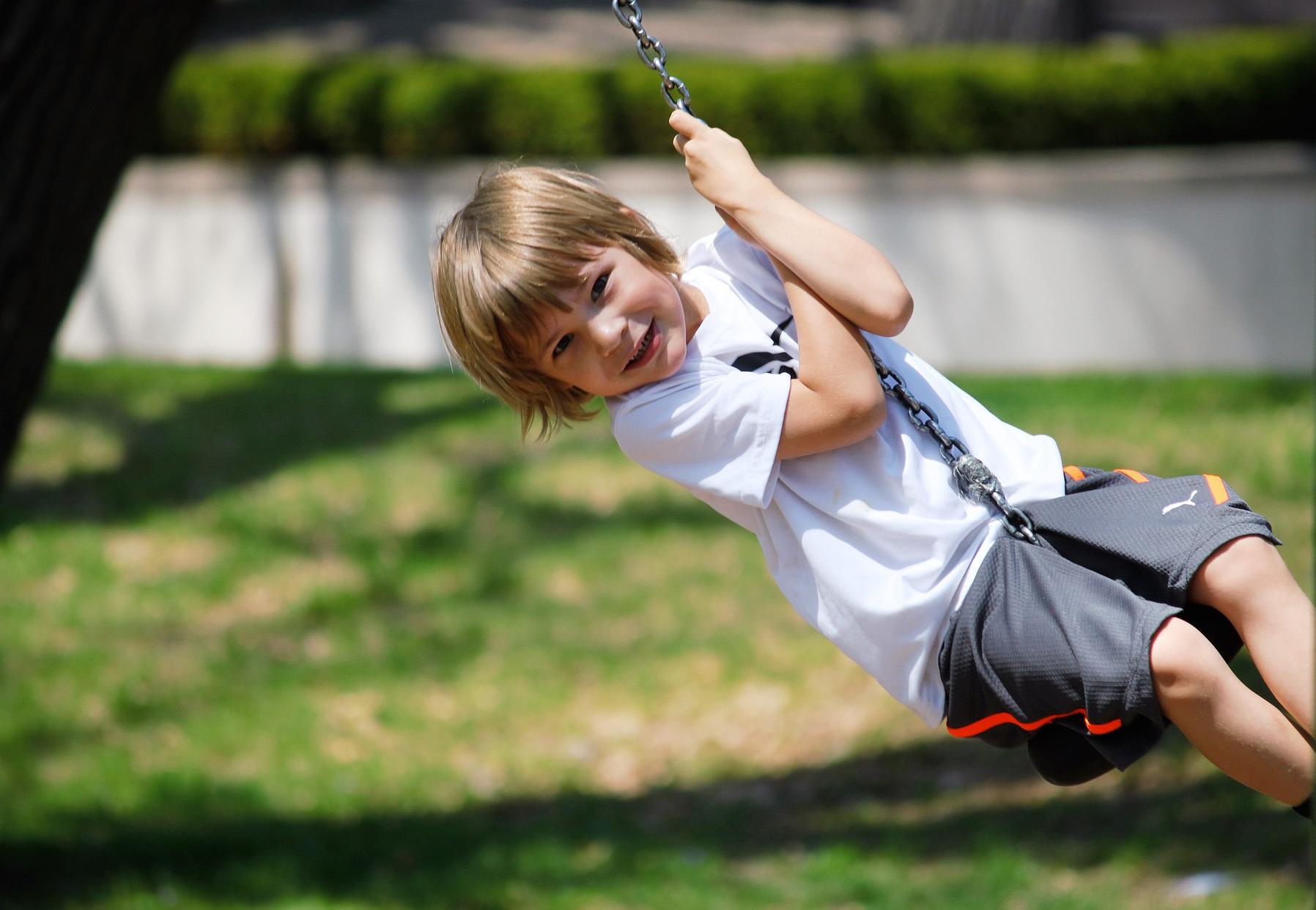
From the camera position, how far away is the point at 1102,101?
29.3ft

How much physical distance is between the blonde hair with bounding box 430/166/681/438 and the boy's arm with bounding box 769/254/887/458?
0.96 ft

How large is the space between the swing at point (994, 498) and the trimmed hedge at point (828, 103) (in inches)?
266

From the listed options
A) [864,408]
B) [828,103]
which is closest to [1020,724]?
[864,408]

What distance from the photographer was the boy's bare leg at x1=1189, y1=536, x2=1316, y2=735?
2.15 m

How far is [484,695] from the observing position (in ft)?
21.0

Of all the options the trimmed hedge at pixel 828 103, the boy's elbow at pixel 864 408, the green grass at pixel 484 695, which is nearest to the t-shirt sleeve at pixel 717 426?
the boy's elbow at pixel 864 408

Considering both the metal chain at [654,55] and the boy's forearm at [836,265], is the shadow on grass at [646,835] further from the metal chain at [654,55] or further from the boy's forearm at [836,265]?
the metal chain at [654,55]

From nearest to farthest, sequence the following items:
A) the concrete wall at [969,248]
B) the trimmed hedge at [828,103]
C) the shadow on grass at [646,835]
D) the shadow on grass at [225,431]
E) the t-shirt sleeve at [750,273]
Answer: the t-shirt sleeve at [750,273] → the shadow on grass at [646,835] → the shadow on grass at [225,431] → the concrete wall at [969,248] → the trimmed hedge at [828,103]

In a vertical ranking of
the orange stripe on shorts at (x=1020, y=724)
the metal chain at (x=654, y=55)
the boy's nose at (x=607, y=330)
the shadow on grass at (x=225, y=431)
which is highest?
the metal chain at (x=654, y=55)

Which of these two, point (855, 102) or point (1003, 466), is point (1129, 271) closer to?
point (855, 102)

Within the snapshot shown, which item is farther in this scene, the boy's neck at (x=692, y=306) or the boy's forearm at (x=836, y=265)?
the boy's neck at (x=692, y=306)

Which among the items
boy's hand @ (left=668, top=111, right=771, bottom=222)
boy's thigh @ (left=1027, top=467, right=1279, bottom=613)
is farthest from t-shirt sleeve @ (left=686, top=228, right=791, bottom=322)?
boy's thigh @ (left=1027, top=467, right=1279, bottom=613)

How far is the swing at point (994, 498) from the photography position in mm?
2334

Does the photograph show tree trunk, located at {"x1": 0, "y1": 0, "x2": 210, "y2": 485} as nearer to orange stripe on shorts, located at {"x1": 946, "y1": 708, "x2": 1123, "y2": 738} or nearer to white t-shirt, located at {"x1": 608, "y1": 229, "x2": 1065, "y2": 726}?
white t-shirt, located at {"x1": 608, "y1": 229, "x2": 1065, "y2": 726}
